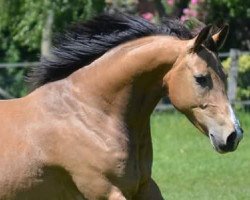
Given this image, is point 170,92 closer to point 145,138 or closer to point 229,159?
point 145,138

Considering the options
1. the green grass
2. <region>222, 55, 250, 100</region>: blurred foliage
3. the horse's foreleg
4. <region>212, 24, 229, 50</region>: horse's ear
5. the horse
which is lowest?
<region>222, 55, 250, 100</region>: blurred foliage

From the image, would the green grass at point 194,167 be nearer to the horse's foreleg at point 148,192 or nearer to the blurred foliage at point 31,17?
the blurred foliage at point 31,17

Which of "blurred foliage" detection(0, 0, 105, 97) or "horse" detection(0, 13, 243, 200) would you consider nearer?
"horse" detection(0, 13, 243, 200)

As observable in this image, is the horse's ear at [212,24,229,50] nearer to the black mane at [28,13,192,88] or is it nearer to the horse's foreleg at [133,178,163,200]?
the black mane at [28,13,192,88]

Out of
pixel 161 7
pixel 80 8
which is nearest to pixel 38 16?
pixel 80 8

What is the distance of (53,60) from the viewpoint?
6.25 m

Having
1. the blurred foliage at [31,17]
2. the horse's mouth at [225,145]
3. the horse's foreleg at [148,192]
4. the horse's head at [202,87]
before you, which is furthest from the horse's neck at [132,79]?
the blurred foliage at [31,17]

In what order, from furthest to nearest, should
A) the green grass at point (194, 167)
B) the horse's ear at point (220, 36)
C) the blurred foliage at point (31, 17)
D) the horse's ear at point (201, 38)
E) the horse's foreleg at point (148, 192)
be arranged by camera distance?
the blurred foliage at point (31, 17)
the green grass at point (194, 167)
the horse's foreleg at point (148, 192)
the horse's ear at point (220, 36)
the horse's ear at point (201, 38)

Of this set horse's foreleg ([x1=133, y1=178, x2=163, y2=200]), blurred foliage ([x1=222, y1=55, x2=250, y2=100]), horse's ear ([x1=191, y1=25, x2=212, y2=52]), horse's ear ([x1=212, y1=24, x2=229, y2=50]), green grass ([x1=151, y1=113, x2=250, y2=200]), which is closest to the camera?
horse's ear ([x1=191, y1=25, x2=212, y2=52])

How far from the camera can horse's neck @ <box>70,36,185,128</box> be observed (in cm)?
587

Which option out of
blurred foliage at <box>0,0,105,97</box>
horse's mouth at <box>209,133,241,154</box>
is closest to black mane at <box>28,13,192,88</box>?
horse's mouth at <box>209,133,241,154</box>

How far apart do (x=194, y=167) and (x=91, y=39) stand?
18.5 ft

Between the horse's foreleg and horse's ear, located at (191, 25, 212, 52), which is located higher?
horse's ear, located at (191, 25, 212, 52)

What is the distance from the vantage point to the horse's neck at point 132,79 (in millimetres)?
5867
